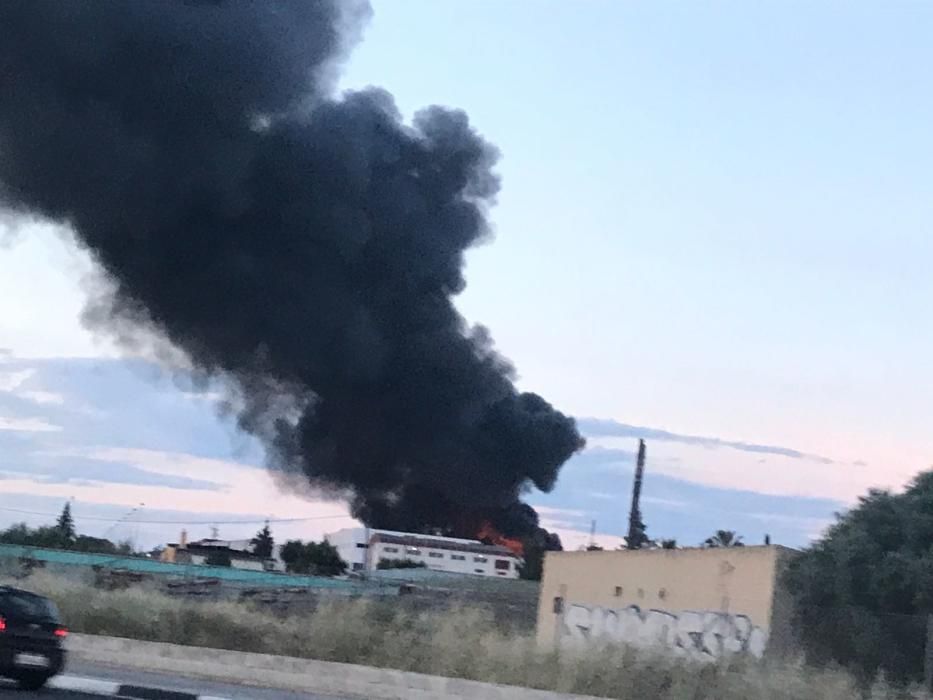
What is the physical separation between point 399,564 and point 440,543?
3.50 m

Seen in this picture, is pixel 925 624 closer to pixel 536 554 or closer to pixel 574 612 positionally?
pixel 574 612

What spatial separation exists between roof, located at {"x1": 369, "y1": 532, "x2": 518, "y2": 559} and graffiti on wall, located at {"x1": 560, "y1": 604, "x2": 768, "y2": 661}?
26757 millimetres

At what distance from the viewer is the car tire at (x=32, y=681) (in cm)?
1227

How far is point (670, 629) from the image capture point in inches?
903

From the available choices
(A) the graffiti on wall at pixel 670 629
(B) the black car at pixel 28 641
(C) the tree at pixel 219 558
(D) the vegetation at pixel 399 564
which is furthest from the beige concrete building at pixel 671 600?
(D) the vegetation at pixel 399 564

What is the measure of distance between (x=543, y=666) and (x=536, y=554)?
31569 mm

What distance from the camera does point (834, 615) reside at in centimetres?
1819

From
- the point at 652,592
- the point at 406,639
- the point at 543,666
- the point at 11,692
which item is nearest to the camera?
the point at 11,692

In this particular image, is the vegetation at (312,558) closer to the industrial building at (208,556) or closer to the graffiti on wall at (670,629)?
the industrial building at (208,556)

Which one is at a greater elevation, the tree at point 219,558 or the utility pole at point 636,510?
the utility pole at point 636,510

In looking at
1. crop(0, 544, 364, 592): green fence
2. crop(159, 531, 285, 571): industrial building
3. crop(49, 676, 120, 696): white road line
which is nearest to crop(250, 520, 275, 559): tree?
crop(159, 531, 285, 571): industrial building

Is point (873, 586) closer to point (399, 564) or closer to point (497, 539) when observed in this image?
point (497, 539)

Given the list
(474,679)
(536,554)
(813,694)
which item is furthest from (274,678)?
(536,554)

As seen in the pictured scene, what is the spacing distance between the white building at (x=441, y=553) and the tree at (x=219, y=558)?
579 centimetres
